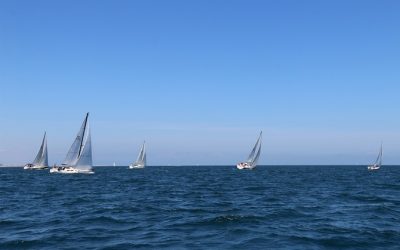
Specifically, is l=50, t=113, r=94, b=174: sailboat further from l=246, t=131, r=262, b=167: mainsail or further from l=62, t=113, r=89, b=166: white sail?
l=246, t=131, r=262, b=167: mainsail

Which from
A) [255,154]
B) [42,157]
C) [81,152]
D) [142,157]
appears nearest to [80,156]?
[81,152]

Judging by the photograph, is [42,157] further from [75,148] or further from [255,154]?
[255,154]

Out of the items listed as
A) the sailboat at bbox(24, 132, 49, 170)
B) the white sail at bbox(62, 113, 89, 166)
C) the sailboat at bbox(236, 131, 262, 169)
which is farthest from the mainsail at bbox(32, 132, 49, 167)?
the sailboat at bbox(236, 131, 262, 169)

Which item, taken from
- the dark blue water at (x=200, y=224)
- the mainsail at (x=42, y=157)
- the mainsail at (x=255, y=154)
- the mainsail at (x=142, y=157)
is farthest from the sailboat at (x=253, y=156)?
the dark blue water at (x=200, y=224)

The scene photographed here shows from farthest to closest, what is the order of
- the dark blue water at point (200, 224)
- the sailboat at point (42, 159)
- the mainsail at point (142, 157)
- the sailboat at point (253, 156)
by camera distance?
the mainsail at point (142, 157), the sailboat at point (253, 156), the sailboat at point (42, 159), the dark blue water at point (200, 224)

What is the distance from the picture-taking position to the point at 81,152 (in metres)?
90.6

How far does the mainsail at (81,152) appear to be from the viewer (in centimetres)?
9050

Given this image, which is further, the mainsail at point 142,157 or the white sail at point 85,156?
the mainsail at point 142,157

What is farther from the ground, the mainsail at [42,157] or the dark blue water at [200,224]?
the mainsail at [42,157]

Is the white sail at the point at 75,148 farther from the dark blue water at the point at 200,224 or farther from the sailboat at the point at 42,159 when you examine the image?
the dark blue water at the point at 200,224

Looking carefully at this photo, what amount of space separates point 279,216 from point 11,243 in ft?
49.2

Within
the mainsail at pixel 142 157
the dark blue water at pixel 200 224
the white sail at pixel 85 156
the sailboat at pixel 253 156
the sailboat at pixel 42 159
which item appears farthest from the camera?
the mainsail at pixel 142 157

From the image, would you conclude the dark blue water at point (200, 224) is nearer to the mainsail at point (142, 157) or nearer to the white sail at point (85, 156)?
the white sail at point (85, 156)

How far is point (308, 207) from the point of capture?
99.9ft
